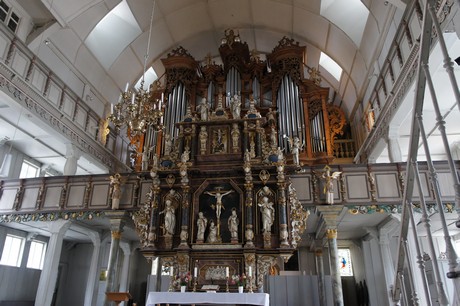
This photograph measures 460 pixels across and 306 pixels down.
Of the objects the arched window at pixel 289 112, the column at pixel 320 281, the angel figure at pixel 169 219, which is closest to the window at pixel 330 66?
the arched window at pixel 289 112

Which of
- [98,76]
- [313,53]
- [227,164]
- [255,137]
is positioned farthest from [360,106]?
[98,76]

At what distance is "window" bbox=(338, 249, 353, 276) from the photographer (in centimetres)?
1492

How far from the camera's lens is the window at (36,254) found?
15386 mm

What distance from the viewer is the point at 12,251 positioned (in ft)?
47.3

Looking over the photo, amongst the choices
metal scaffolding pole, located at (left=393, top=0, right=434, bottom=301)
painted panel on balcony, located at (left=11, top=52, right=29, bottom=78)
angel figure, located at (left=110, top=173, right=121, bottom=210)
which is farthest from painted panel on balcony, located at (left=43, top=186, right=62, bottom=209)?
metal scaffolding pole, located at (left=393, top=0, right=434, bottom=301)

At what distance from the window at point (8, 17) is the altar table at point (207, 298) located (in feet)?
29.9

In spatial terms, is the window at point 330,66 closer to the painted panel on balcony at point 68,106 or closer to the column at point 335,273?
the column at point 335,273

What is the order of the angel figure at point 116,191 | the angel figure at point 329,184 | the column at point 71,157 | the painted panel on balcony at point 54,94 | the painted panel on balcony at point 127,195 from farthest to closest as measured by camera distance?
the column at point 71,157 < the painted panel on balcony at point 54,94 < the painted panel on balcony at point 127,195 < the angel figure at point 116,191 < the angel figure at point 329,184

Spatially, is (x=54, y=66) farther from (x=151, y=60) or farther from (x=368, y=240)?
(x=368, y=240)

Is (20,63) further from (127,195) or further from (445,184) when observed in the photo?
(445,184)

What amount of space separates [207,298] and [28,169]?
12.0m

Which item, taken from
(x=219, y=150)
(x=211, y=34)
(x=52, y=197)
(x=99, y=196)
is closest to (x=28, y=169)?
(x=52, y=197)

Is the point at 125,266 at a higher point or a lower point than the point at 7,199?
lower

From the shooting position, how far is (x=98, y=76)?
14797 mm
